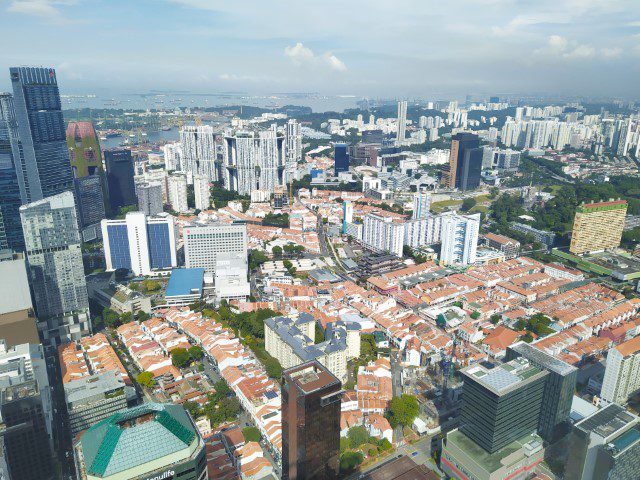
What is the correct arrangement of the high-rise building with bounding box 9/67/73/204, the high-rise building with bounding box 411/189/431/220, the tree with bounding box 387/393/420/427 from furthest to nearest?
the high-rise building with bounding box 411/189/431/220
the high-rise building with bounding box 9/67/73/204
the tree with bounding box 387/393/420/427

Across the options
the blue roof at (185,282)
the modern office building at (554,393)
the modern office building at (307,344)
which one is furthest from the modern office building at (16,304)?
the modern office building at (554,393)

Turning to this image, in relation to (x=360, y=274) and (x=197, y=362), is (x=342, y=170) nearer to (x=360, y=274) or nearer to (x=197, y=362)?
(x=360, y=274)

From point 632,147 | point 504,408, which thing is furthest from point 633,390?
point 632,147

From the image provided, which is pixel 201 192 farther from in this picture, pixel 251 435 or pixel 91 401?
pixel 251 435

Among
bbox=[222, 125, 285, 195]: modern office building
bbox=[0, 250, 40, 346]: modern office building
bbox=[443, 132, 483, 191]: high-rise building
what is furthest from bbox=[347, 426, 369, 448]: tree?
bbox=[443, 132, 483, 191]: high-rise building

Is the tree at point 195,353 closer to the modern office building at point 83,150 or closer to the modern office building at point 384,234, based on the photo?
the modern office building at point 384,234

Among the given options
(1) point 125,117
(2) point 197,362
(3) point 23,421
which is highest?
(1) point 125,117

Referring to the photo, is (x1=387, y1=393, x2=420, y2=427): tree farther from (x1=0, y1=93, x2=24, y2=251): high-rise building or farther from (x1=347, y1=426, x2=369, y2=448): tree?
(x1=0, y1=93, x2=24, y2=251): high-rise building
